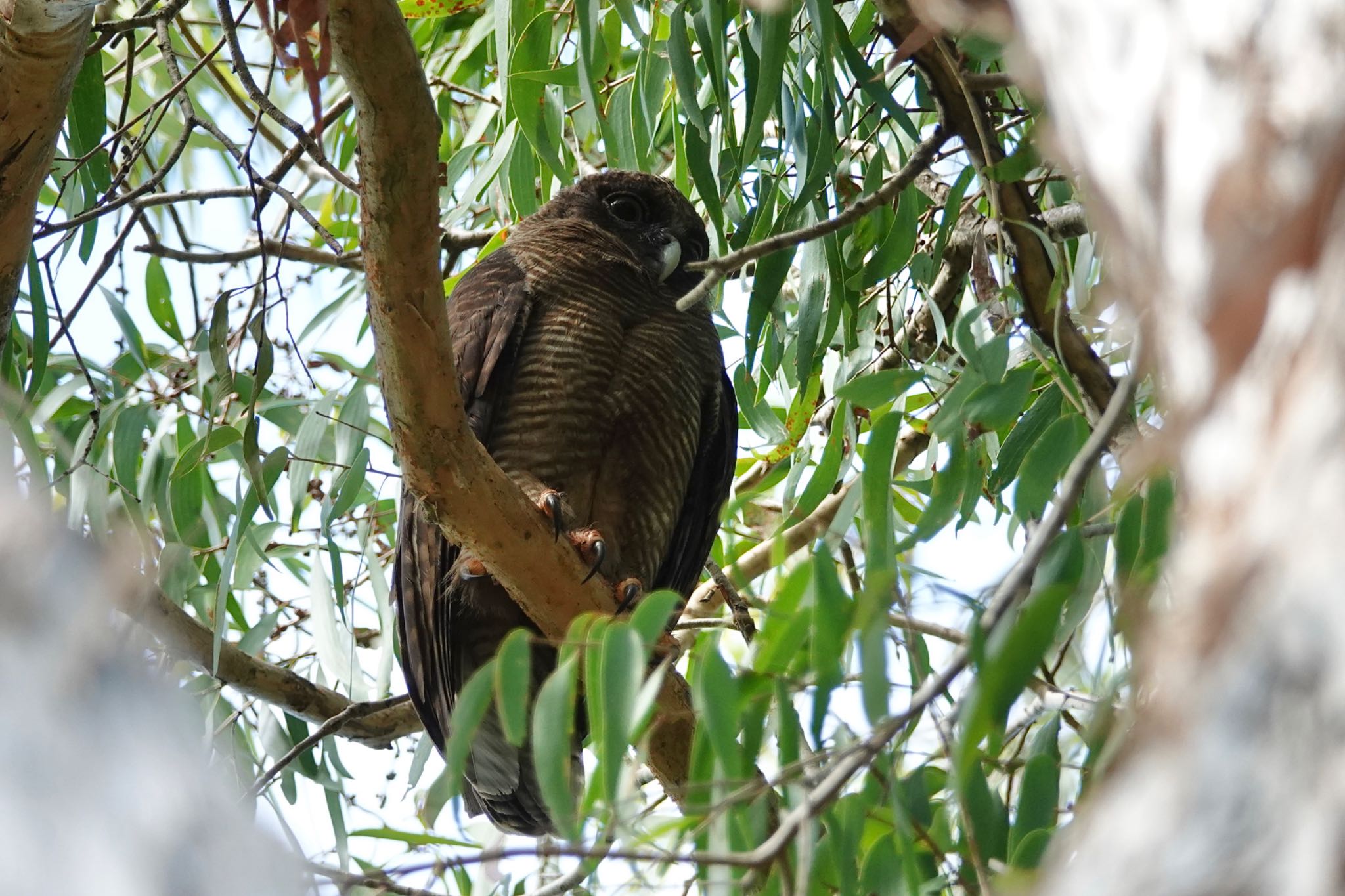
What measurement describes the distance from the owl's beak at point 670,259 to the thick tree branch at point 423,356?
3.85ft

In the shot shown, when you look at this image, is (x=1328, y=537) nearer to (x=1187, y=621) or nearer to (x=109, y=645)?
(x=1187, y=621)

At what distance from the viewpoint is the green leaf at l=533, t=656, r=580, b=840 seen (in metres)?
1.15

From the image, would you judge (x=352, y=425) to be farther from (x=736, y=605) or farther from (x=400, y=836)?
(x=400, y=836)

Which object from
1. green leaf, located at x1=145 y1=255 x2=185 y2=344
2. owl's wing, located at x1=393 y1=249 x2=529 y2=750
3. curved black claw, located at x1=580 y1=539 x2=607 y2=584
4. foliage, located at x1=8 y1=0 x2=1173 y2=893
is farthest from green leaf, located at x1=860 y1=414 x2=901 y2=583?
green leaf, located at x1=145 y1=255 x2=185 y2=344

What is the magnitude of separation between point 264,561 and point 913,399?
5.03ft

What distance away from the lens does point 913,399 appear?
2.95 m

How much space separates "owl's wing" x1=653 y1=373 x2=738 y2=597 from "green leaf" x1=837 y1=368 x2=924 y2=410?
1450 millimetres

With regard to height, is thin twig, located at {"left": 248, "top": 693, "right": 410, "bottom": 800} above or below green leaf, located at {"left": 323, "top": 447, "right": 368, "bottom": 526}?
below

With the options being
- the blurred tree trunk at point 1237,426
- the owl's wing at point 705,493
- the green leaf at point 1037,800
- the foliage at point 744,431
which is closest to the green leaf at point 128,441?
the foliage at point 744,431

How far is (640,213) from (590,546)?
1.27 m

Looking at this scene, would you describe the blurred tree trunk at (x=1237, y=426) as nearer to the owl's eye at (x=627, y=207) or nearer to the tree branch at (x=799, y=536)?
the tree branch at (x=799, y=536)

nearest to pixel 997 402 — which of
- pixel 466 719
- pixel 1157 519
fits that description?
pixel 1157 519

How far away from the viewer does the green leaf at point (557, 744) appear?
3.77 feet

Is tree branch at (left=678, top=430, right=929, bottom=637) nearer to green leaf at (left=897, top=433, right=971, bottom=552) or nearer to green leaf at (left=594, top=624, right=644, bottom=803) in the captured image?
green leaf at (left=897, top=433, right=971, bottom=552)
